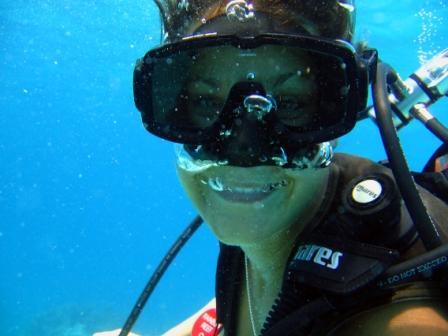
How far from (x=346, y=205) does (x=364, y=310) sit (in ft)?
1.10

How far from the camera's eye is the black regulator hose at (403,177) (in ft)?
4.06

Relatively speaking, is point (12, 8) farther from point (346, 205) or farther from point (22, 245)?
point (22, 245)

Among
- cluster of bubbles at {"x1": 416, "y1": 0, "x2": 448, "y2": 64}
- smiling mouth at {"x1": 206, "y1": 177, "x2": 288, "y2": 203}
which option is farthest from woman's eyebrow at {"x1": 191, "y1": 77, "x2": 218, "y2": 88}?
cluster of bubbles at {"x1": 416, "y1": 0, "x2": 448, "y2": 64}

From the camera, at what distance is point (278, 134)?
1.67 m

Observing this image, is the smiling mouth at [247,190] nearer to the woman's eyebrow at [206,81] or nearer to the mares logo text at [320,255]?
the mares logo text at [320,255]

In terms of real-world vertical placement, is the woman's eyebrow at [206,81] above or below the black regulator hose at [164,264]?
above

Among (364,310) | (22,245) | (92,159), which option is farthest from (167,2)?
(92,159)

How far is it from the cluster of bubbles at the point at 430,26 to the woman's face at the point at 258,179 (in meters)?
16.6

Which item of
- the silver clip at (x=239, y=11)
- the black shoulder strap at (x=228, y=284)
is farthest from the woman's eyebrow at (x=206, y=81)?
the black shoulder strap at (x=228, y=284)

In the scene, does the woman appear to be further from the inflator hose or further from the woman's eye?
the inflator hose

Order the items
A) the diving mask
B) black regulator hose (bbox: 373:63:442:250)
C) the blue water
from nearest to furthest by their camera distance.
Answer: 1. black regulator hose (bbox: 373:63:442:250)
2. the diving mask
3. the blue water

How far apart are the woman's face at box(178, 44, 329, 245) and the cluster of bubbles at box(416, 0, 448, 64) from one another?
16.6m

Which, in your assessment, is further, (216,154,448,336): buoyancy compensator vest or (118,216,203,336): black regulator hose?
(118,216,203,336): black regulator hose

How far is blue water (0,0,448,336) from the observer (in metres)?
21.8
